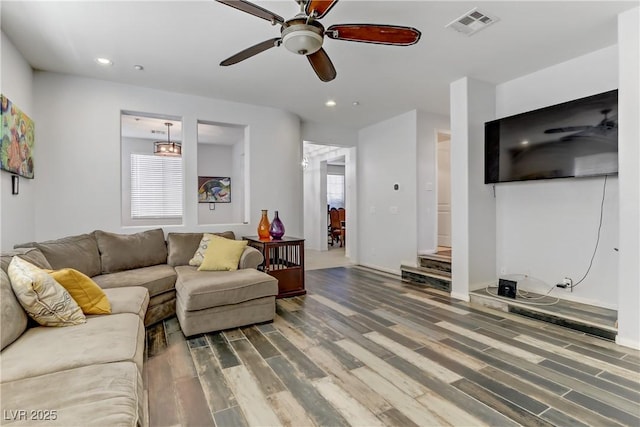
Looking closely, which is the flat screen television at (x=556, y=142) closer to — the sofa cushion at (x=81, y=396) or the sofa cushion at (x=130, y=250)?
the sofa cushion at (x=81, y=396)

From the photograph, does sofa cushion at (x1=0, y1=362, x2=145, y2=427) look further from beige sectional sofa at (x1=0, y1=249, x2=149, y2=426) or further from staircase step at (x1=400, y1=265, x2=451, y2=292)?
staircase step at (x1=400, y1=265, x2=451, y2=292)

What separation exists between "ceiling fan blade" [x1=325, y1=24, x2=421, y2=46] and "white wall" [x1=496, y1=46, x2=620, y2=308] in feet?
8.58

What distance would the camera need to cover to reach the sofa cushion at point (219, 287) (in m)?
2.89

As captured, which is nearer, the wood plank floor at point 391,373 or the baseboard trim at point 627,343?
the wood plank floor at point 391,373

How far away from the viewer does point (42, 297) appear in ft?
6.08

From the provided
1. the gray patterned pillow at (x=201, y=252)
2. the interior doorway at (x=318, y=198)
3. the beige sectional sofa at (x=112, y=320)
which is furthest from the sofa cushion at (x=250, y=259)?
the interior doorway at (x=318, y=198)

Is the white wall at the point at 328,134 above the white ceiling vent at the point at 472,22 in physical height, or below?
below

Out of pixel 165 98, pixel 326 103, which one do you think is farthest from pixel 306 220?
pixel 165 98

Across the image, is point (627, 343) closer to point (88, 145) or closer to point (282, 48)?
point (282, 48)

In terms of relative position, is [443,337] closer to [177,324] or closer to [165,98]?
[177,324]

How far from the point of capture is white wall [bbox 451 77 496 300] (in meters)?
3.95

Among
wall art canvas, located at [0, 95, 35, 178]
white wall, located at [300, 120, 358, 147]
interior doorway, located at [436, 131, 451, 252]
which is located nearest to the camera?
wall art canvas, located at [0, 95, 35, 178]

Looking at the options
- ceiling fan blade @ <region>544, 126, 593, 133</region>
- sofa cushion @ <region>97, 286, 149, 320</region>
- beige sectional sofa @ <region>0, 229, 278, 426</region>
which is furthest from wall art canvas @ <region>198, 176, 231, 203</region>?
ceiling fan blade @ <region>544, 126, 593, 133</region>

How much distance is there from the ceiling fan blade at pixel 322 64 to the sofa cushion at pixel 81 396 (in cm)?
229
